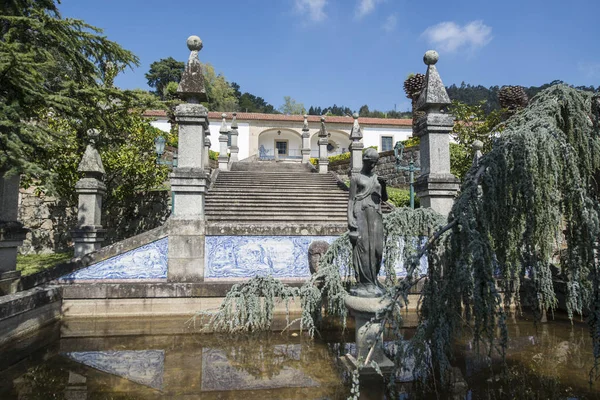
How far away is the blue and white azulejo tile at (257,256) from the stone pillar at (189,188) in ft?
0.83

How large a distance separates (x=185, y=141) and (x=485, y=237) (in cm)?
630

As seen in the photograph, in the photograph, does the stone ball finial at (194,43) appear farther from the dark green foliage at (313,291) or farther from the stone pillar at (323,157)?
the stone pillar at (323,157)

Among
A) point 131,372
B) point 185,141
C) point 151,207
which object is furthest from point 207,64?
point 131,372

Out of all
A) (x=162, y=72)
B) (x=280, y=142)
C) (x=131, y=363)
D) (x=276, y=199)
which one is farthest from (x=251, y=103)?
(x=131, y=363)

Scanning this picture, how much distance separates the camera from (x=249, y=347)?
5.90m

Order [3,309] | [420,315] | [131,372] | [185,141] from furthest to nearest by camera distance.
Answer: [185,141] → [3,309] → [131,372] → [420,315]

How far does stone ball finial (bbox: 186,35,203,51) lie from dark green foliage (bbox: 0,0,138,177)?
1.49 meters

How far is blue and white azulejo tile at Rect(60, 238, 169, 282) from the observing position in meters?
7.57

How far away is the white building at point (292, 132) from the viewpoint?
35.6m

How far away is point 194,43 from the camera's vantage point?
26.5 ft

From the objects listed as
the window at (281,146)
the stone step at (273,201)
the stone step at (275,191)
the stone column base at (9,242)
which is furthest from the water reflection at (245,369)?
the window at (281,146)

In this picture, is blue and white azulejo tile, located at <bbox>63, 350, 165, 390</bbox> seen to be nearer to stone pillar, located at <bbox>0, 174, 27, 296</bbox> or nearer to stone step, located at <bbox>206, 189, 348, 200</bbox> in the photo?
stone pillar, located at <bbox>0, 174, 27, 296</bbox>

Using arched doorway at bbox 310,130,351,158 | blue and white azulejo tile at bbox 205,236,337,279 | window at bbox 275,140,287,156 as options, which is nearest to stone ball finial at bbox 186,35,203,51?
blue and white azulejo tile at bbox 205,236,337,279

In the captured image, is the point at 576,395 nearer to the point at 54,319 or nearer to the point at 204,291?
the point at 204,291
